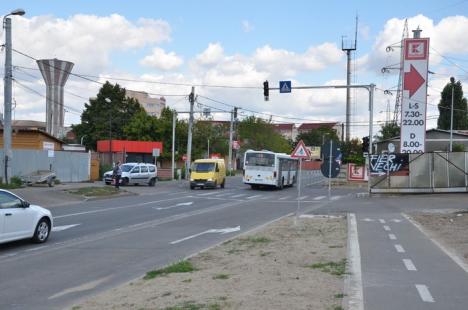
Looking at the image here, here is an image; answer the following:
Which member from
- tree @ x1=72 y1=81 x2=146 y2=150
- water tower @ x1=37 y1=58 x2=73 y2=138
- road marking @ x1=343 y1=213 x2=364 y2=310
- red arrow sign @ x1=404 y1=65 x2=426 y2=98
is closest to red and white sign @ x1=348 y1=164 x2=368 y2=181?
red arrow sign @ x1=404 y1=65 x2=426 y2=98

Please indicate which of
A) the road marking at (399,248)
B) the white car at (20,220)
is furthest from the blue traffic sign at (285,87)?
the road marking at (399,248)

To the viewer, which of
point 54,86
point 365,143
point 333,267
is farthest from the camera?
point 54,86

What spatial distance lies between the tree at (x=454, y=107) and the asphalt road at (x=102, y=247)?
68.0m

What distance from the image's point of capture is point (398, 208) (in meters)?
26.8

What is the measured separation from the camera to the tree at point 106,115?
305 feet

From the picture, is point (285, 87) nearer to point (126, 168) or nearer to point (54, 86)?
point (126, 168)

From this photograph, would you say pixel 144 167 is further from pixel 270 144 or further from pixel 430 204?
pixel 270 144

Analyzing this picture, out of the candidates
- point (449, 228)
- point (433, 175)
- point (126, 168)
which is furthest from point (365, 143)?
point (449, 228)

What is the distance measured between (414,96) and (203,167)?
16.0 metres

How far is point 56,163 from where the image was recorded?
144 feet

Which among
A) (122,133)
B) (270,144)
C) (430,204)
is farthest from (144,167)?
(270,144)

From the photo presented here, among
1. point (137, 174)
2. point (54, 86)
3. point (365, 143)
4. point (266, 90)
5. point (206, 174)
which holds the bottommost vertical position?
point (137, 174)

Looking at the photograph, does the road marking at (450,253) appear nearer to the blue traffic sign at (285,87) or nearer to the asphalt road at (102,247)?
the asphalt road at (102,247)

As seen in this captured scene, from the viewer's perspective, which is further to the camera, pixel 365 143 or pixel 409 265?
pixel 365 143
